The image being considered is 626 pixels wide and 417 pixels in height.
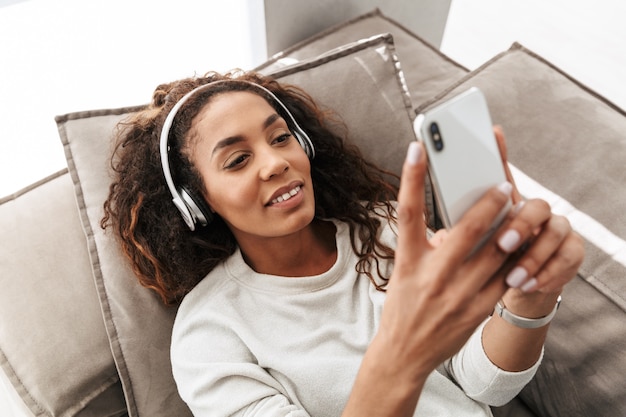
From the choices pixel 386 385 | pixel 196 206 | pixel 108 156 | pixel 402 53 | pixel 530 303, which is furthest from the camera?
pixel 402 53

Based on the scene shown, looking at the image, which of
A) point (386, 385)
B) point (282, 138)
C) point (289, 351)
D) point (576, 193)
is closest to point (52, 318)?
point (289, 351)

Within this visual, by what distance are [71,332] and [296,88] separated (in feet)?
2.40

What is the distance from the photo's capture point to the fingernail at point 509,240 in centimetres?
53

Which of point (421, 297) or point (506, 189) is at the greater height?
point (506, 189)

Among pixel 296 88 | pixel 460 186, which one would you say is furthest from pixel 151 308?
pixel 460 186

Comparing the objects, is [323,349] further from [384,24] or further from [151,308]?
[384,24]

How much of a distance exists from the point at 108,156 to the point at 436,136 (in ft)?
2.61

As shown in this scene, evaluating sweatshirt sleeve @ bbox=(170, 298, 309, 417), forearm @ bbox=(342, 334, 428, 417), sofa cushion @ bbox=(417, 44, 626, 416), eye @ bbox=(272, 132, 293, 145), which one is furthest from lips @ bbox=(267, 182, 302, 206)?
sofa cushion @ bbox=(417, 44, 626, 416)

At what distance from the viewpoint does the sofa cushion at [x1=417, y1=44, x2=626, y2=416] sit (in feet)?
3.36

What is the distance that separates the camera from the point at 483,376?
2.93ft

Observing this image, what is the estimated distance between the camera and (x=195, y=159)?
38.7 inches

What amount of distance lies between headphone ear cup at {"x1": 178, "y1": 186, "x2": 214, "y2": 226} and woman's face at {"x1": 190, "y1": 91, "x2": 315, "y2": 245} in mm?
28

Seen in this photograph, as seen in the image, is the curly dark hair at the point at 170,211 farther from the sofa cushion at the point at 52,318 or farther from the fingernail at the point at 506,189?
the fingernail at the point at 506,189

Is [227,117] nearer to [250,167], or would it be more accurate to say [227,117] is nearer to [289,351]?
[250,167]
